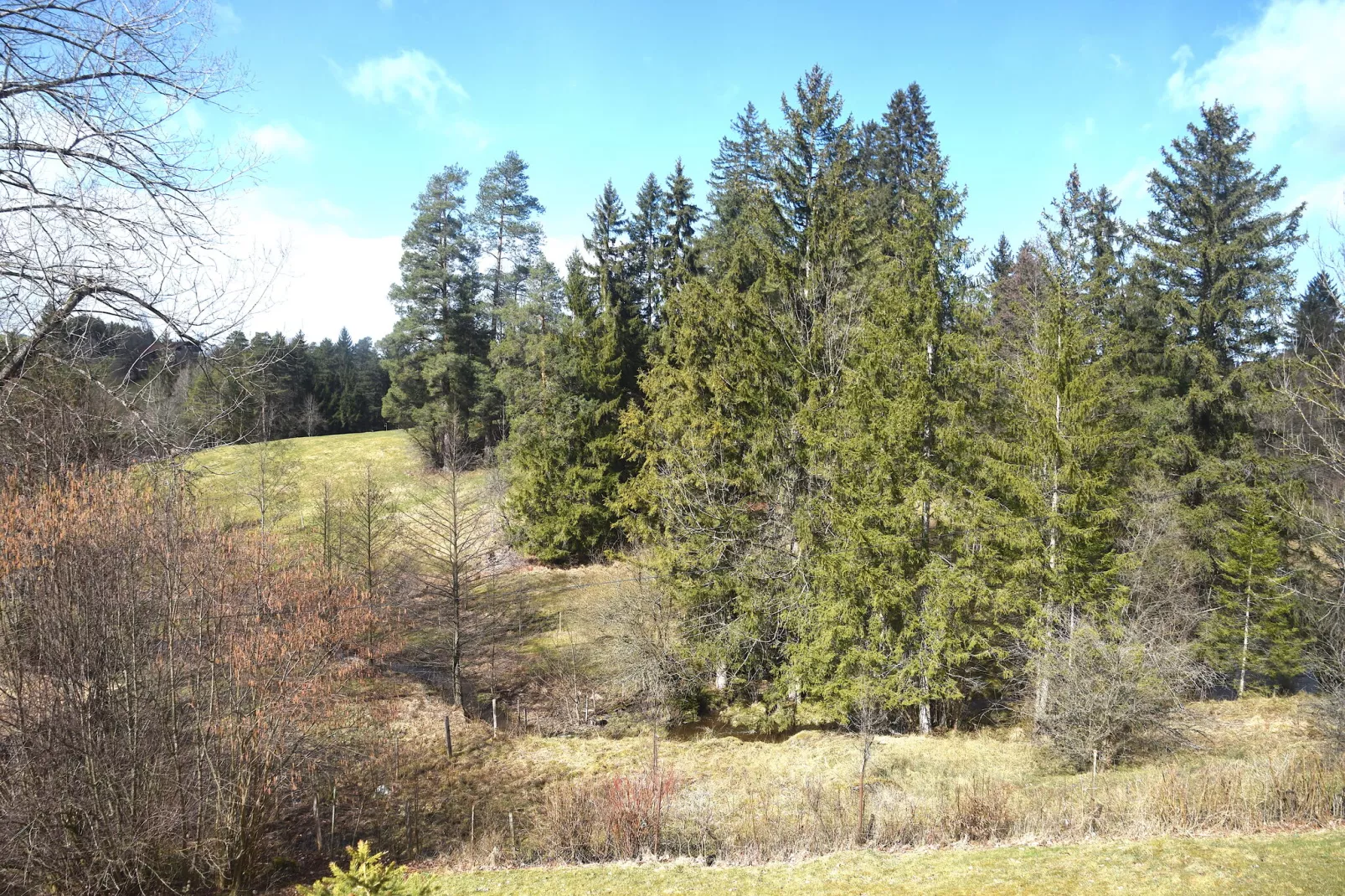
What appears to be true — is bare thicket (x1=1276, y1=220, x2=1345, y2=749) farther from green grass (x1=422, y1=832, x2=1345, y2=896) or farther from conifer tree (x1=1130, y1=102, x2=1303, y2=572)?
green grass (x1=422, y1=832, x2=1345, y2=896)

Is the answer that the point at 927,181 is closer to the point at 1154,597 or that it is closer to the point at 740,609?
the point at 740,609

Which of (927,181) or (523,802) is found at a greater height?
(927,181)

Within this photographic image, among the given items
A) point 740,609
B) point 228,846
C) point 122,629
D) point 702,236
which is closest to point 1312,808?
point 740,609

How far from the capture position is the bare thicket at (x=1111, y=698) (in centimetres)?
1323

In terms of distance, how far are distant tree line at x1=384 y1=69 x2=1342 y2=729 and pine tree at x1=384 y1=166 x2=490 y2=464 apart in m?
19.0

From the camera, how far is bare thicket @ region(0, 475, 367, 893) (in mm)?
7840

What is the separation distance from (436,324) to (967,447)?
32593 mm

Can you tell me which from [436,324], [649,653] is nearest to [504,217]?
[436,324]

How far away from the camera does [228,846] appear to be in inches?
381

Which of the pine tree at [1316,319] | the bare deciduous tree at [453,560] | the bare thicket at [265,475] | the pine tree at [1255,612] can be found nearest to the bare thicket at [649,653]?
the bare deciduous tree at [453,560]

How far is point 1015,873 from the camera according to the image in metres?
8.21

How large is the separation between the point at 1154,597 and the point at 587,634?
1780 cm

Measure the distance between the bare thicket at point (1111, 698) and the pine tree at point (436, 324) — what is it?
31.7 metres

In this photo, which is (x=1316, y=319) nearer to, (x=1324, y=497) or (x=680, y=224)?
(x=1324, y=497)
